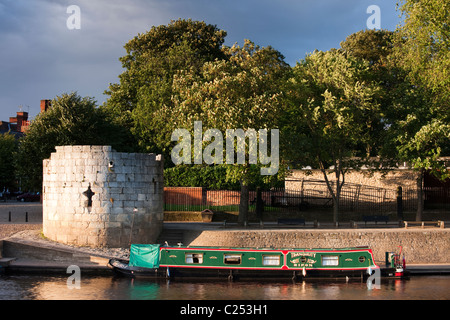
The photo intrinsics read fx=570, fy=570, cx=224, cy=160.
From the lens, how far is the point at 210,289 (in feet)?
89.6

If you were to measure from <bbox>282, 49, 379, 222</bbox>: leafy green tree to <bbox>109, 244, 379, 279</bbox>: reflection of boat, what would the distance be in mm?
7342

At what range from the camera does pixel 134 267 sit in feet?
97.3

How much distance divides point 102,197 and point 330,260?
13454mm

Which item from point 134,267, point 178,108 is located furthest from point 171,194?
point 134,267

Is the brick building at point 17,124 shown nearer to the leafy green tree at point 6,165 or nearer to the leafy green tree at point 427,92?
the leafy green tree at point 6,165

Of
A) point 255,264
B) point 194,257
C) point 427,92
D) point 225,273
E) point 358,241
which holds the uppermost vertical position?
point 427,92

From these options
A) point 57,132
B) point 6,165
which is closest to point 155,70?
point 57,132

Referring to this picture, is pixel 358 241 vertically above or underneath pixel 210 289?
above

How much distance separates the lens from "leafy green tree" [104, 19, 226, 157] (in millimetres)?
51844

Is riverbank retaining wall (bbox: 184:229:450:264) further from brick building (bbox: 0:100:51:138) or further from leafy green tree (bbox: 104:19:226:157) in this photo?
brick building (bbox: 0:100:51:138)

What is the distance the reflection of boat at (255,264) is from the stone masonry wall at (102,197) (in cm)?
396

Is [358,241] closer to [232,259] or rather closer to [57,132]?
[232,259]
